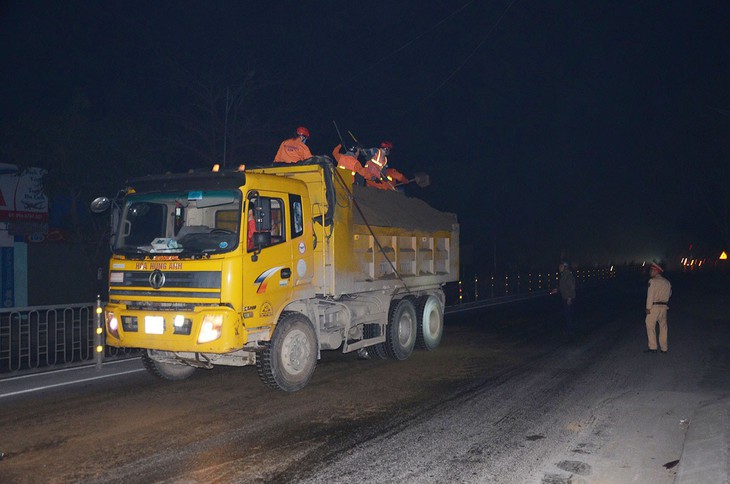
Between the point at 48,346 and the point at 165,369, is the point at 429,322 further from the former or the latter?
the point at 48,346

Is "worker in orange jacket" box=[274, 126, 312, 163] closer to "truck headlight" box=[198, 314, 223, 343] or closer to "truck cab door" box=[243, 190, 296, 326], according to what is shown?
"truck cab door" box=[243, 190, 296, 326]

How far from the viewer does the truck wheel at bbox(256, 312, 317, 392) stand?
8.20m

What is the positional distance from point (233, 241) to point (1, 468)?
3325 mm

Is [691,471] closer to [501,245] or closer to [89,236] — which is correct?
[89,236]

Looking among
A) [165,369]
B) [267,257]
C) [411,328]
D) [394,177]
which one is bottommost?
[165,369]

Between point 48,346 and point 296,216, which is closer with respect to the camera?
point 296,216

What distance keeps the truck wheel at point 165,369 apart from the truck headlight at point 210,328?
1784mm

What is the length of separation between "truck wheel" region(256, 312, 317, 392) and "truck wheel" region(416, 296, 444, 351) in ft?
11.7

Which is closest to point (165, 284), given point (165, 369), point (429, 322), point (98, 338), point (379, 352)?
point (165, 369)

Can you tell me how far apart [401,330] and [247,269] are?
4.55 meters

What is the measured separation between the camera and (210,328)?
24.6 feet

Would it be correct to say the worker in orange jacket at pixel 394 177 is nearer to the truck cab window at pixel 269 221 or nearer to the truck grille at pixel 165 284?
the truck cab window at pixel 269 221

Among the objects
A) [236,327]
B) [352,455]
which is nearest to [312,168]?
[236,327]

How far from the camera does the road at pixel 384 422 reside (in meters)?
5.51
